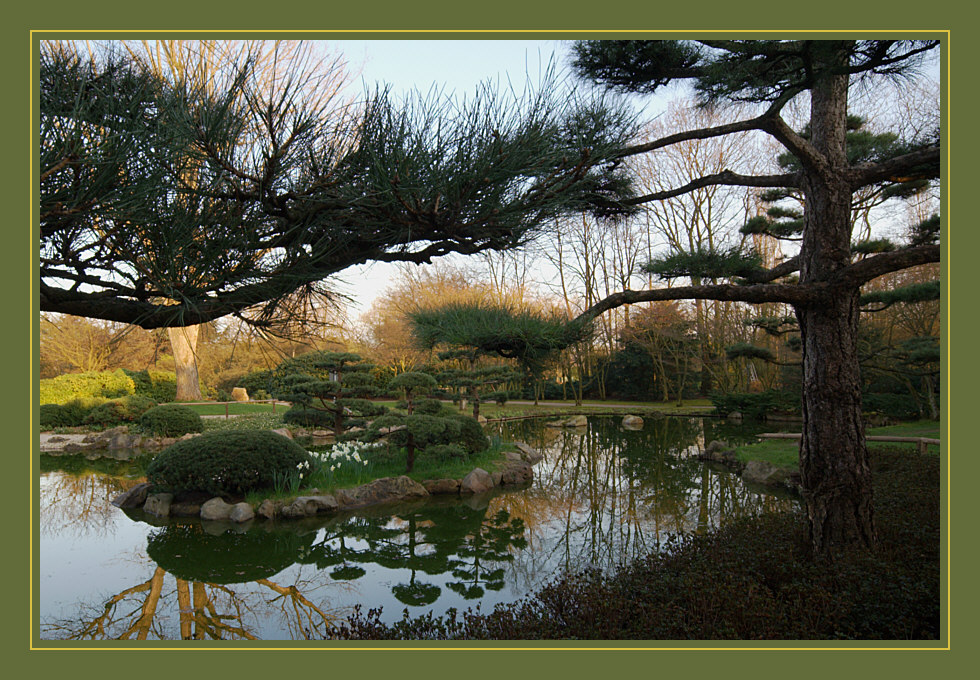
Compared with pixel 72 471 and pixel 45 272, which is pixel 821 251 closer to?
pixel 45 272

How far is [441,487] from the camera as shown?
7094 millimetres

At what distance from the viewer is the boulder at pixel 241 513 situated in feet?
19.1

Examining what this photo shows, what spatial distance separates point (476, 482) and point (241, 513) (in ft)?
9.01

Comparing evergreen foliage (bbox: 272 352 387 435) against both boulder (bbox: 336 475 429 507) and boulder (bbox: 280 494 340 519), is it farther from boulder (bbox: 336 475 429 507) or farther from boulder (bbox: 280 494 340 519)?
boulder (bbox: 280 494 340 519)

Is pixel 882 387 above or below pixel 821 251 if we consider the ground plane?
below

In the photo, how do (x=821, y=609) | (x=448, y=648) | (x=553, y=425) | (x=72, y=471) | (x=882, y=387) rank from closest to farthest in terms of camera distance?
1. (x=448, y=648)
2. (x=821, y=609)
3. (x=72, y=471)
4. (x=882, y=387)
5. (x=553, y=425)

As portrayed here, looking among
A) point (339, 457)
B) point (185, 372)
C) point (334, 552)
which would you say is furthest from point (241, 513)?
point (185, 372)

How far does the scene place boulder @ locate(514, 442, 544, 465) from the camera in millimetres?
9235

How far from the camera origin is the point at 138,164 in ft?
6.00

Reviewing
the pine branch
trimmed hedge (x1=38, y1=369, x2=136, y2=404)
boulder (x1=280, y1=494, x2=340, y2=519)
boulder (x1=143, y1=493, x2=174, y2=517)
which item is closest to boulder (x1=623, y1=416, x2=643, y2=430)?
boulder (x1=280, y1=494, x2=340, y2=519)

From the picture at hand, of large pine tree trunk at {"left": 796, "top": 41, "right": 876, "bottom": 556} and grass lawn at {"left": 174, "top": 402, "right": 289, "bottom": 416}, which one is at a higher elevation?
large pine tree trunk at {"left": 796, "top": 41, "right": 876, "bottom": 556}

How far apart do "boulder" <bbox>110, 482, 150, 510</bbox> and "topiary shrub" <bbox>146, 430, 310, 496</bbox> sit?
13 cm

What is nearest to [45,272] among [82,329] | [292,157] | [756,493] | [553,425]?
[292,157]

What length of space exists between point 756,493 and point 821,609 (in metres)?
4.52
